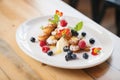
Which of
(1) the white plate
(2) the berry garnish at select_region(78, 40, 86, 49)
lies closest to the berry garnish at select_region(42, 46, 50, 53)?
(1) the white plate

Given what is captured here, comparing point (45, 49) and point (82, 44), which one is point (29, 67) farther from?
point (82, 44)

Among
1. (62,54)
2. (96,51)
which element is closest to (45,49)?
(62,54)

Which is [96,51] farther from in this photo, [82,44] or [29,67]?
[29,67]

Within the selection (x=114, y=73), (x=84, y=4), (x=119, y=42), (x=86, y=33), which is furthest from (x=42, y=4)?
(x=84, y=4)

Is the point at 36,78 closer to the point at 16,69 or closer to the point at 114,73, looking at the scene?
the point at 16,69

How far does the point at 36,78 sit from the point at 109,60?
0.30 meters

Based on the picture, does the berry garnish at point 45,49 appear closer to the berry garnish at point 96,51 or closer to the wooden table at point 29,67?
the wooden table at point 29,67

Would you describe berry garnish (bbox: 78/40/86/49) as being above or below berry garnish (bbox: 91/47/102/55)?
above

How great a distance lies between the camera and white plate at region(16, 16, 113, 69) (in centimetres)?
84

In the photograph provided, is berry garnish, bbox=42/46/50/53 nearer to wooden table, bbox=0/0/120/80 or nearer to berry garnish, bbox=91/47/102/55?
wooden table, bbox=0/0/120/80

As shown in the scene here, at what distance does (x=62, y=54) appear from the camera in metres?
0.90

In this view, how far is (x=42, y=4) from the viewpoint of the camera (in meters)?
1.33

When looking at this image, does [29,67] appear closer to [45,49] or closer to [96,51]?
[45,49]

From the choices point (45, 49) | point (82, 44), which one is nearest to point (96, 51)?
point (82, 44)
